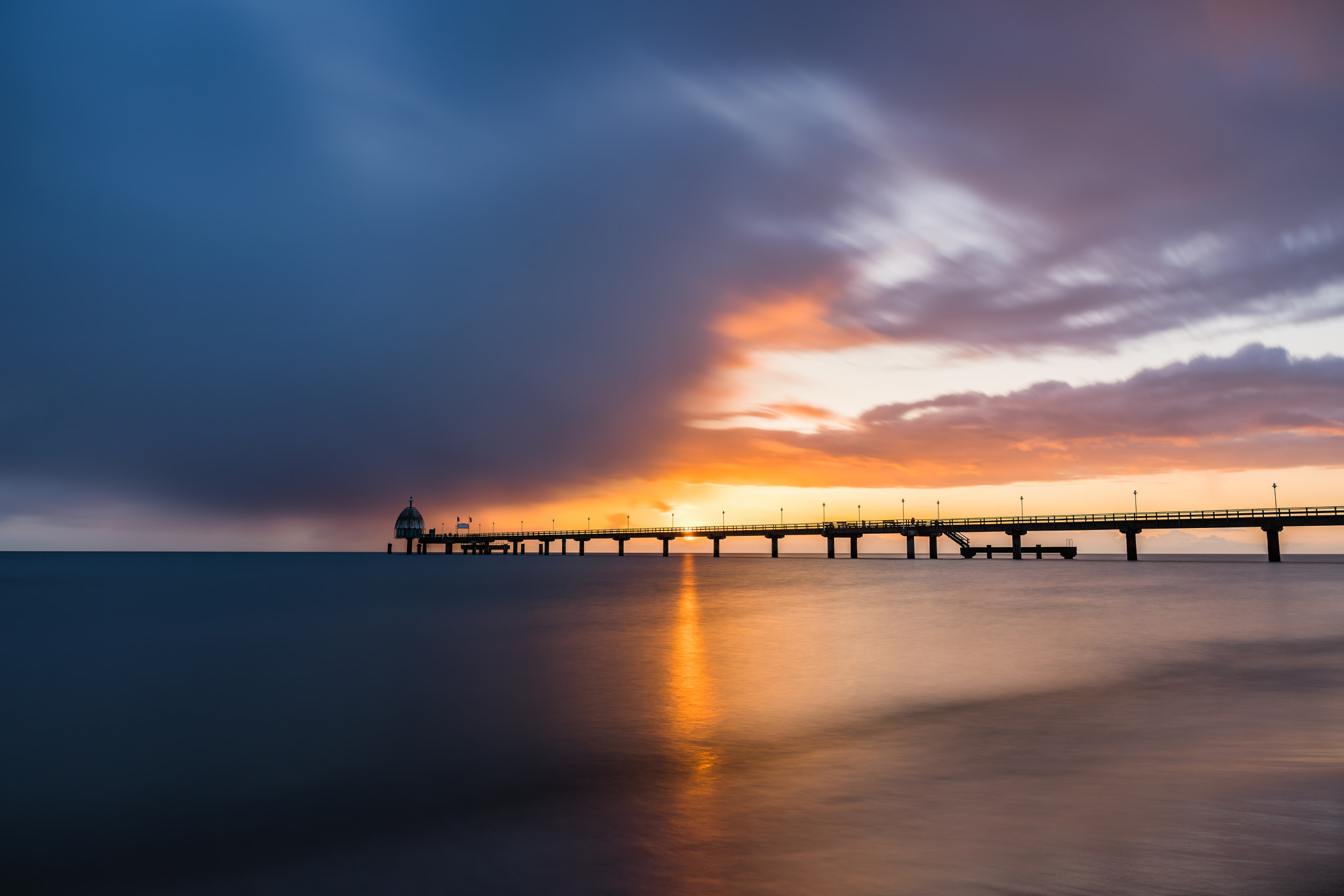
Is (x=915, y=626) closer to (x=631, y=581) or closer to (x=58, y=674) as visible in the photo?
(x=58, y=674)

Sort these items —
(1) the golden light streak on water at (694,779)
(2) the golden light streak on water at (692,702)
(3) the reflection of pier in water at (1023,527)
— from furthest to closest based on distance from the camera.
A: (3) the reflection of pier in water at (1023,527) < (2) the golden light streak on water at (692,702) < (1) the golden light streak on water at (694,779)

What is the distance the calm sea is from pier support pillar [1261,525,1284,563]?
8457 centimetres

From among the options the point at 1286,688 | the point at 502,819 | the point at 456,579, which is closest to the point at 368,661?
the point at 502,819

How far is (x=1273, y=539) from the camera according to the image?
107 meters

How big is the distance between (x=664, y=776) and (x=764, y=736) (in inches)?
148

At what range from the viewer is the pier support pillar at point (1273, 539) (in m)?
101

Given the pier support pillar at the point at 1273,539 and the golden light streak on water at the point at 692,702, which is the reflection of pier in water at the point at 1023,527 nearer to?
the pier support pillar at the point at 1273,539

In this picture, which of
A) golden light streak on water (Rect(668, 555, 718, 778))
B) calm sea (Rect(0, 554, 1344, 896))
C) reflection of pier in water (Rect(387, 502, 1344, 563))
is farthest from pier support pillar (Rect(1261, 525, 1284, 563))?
golden light streak on water (Rect(668, 555, 718, 778))

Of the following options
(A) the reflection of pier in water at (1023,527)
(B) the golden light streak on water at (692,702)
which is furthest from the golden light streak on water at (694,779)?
(A) the reflection of pier in water at (1023,527)

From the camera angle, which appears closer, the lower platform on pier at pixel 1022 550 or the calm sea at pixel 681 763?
the calm sea at pixel 681 763

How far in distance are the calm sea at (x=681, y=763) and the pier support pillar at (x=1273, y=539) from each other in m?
84.6

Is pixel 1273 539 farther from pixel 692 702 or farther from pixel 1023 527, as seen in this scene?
pixel 692 702

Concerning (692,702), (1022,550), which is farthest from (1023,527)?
(692,702)

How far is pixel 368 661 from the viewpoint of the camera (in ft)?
90.7
